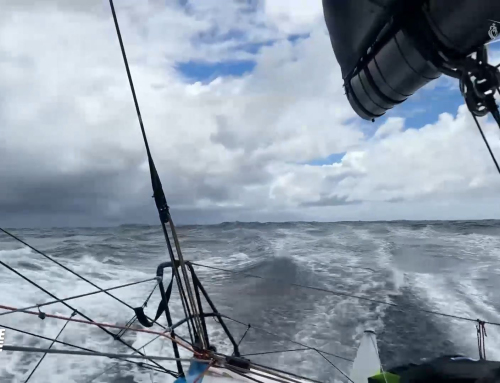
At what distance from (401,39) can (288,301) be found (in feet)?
20.6

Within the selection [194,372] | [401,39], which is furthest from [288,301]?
[401,39]

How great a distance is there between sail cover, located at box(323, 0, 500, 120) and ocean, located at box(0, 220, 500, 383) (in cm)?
180

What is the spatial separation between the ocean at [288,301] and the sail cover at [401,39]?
180 centimetres

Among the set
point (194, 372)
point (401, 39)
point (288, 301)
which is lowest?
point (288, 301)

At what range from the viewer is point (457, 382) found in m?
2.28

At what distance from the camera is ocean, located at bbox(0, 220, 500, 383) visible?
518 cm

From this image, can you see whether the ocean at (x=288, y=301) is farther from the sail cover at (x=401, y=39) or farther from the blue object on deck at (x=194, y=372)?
the sail cover at (x=401, y=39)

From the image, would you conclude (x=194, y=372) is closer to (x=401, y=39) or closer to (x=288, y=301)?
(x=401, y=39)

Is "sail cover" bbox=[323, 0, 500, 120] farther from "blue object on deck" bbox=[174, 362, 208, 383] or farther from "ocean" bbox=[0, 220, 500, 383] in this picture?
"blue object on deck" bbox=[174, 362, 208, 383]

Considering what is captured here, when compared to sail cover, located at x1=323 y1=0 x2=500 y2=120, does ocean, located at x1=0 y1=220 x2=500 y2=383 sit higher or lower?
lower

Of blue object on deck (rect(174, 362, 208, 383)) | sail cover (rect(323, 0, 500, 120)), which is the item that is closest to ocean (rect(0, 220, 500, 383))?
blue object on deck (rect(174, 362, 208, 383))

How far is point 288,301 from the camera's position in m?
7.59

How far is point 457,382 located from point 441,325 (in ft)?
14.7

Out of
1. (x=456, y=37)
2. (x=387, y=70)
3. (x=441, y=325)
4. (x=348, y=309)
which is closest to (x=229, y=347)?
(x=348, y=309)
